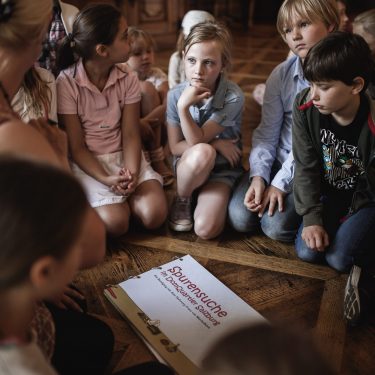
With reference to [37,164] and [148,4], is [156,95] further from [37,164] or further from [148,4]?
[148,4]

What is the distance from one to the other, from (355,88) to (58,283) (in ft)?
2.61

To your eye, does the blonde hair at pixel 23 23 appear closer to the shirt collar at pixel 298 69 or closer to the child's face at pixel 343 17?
the shirt collar at pixel 298 69

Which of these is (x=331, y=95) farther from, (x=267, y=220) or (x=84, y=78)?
(x=84, y=78)

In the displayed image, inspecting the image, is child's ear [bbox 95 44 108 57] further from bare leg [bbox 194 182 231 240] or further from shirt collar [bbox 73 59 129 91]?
bare leg [bbox 194 182 231 240]

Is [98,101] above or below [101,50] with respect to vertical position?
below

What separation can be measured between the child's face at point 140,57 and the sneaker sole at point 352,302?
3.68 ft

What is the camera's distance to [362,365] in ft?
2.81

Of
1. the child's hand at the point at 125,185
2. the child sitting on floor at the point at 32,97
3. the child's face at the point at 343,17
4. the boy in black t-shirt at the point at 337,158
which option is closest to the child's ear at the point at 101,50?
the child sitting on floor at the point at 32,97

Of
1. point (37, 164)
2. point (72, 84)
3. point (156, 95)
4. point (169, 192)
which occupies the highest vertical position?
point (37, 164)

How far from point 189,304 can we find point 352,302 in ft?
1.13

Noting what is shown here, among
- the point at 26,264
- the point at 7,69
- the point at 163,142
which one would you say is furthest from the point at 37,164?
the point at 163,142

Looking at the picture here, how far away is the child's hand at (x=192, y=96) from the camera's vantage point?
120 centimetres

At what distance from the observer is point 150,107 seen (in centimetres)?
163

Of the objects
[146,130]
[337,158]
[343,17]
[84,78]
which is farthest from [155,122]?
[343,17]
